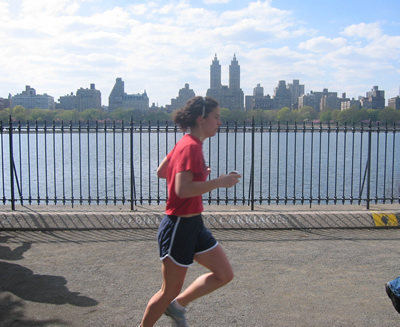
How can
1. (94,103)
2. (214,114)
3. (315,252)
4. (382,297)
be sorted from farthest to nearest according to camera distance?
(94,103)
(315,252)
(382,297)
(214,114)

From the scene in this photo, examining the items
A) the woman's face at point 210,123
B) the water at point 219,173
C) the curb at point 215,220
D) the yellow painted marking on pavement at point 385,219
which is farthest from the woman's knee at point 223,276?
the yellow painted marking on pavement at point 385,219

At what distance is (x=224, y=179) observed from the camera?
10.6ft

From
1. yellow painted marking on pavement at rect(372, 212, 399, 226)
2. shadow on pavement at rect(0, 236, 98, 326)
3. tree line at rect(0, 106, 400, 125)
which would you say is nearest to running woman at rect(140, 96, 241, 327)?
shadow on pavement at rect(0, 236, 98, 326)

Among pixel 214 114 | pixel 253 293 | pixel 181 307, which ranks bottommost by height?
pixel 253 293

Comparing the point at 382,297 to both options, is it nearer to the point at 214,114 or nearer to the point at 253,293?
the point at 253,293

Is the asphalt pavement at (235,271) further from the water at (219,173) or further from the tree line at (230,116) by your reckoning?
the tree line at (230,116)

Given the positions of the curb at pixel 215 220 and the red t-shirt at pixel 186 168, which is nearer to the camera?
the red t-shirt at pixel 186 168

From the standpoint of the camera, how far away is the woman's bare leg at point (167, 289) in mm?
3365

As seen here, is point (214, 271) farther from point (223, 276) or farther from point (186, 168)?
point (186, 168)

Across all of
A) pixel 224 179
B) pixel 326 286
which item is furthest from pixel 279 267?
pixel 224 179

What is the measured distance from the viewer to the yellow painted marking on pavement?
7.60m

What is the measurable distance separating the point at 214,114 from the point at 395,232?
5.08m

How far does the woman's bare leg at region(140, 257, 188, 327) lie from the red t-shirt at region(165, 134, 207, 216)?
1.29ft

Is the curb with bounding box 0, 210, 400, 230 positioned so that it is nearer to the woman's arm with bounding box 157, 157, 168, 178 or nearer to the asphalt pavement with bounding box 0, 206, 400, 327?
the asphalt pavement with bounding box 0, 206, 400, 327
